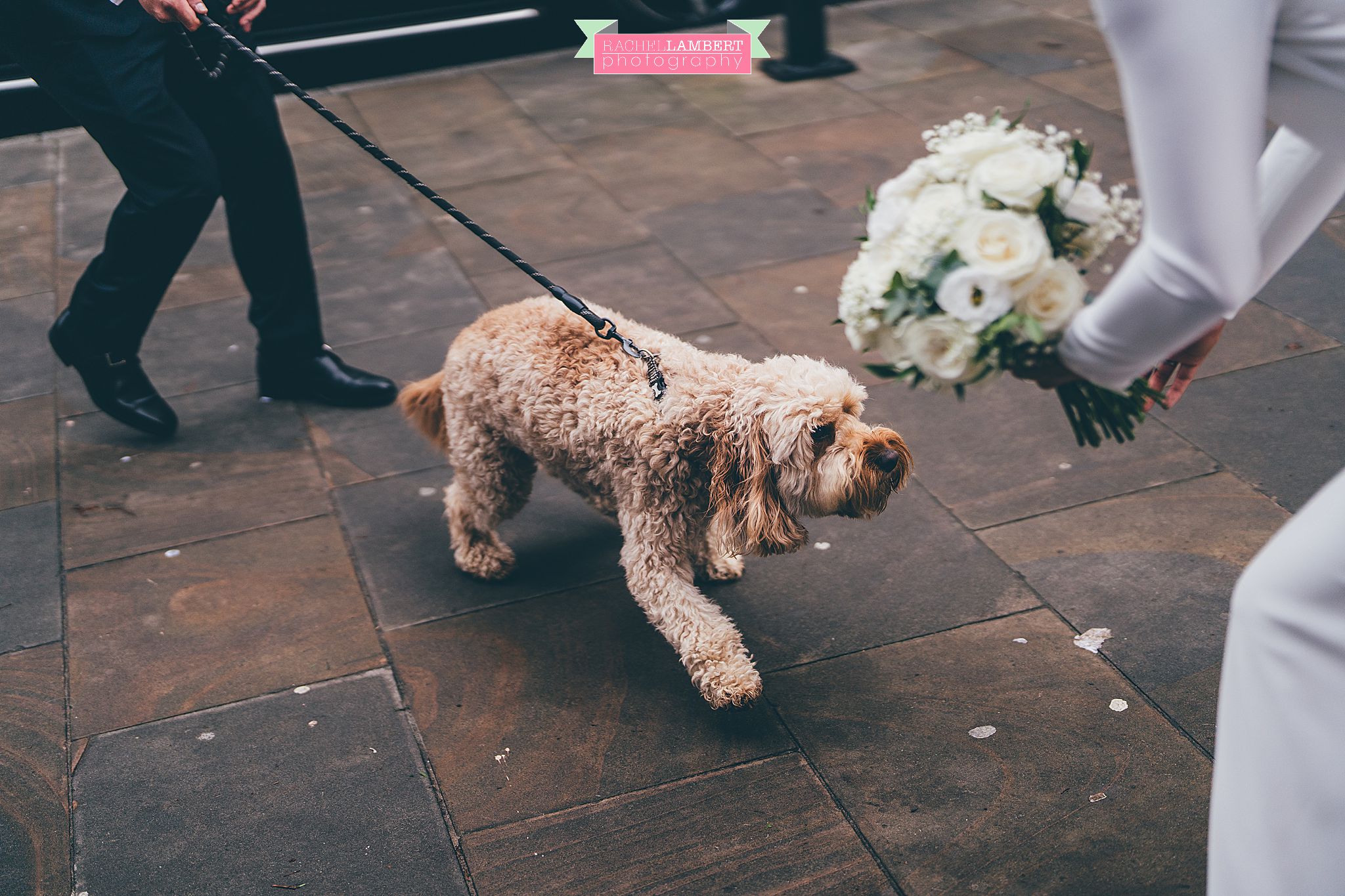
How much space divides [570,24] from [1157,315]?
8.22 m

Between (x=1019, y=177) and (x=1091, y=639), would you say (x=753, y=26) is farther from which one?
(x=1019, y=177)

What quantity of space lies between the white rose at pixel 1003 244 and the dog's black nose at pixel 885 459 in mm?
792

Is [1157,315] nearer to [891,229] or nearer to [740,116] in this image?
[891,229]

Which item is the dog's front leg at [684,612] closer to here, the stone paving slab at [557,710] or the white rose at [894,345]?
the stone paving slab at [557,710]

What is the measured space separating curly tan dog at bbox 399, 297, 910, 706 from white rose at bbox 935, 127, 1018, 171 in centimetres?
76

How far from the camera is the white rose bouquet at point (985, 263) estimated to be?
1.95 metres

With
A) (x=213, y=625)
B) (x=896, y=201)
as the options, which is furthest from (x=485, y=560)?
(x=896, y=201)

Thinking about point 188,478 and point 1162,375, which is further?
point 188,478

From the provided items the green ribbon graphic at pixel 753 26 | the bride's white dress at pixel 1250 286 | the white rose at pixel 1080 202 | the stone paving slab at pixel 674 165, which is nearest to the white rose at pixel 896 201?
the white rose at pixel 1080 202

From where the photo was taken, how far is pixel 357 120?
795 cm

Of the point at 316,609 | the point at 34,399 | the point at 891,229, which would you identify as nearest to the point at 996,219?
the point at 891,229

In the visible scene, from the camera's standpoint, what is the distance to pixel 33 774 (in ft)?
9.85

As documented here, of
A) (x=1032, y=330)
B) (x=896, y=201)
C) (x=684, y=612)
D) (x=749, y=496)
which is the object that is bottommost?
(x=684, y=612)

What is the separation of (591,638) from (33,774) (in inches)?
60.2
